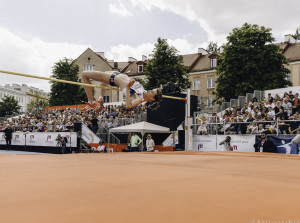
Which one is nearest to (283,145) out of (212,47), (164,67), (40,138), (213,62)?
(40,138)

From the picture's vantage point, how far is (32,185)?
297 cm

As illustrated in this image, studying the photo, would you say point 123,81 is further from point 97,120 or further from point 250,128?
point 97,120

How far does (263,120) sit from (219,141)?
1882 mm

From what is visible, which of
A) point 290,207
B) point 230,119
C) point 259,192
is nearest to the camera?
point 290,207

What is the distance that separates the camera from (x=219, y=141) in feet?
42.2

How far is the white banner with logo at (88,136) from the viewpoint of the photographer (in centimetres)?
1723

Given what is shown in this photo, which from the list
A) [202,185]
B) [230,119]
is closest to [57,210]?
[202,185]

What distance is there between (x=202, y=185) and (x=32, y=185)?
5.22ft

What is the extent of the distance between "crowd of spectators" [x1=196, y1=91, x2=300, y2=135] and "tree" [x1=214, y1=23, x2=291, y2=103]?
533 inches

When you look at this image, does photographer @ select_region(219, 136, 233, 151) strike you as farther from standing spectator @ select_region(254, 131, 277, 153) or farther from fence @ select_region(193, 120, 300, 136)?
standing spectator @ select_region(254, 131, 277, 153)

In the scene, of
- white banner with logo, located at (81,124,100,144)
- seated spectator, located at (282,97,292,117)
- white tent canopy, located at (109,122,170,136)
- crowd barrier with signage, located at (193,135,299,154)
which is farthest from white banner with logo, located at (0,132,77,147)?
seated spectator, located at (282,97,292,117)

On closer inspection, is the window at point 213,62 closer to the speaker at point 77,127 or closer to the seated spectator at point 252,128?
the speaker at point 77,127

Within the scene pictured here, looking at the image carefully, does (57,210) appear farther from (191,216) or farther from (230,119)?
(230,119)

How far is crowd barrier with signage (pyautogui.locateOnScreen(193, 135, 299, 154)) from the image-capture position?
10.7 m
